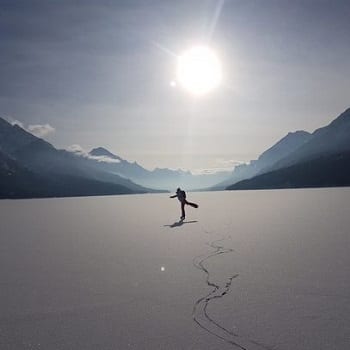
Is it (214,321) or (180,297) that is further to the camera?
(180,297)

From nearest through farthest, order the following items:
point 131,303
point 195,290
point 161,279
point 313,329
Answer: point 313,329
point 131,303
point 195,290
point 161,279

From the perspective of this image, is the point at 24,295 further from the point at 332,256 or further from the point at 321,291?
the point at 332,256

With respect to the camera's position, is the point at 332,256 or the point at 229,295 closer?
the point at 229,295

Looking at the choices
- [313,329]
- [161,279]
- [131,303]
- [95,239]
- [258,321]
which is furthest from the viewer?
[95,239]

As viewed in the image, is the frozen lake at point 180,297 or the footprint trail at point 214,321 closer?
the footprint trail at point 214,321

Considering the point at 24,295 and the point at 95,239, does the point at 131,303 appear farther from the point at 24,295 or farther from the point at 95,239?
the point at 95,239

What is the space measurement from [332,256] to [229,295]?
6.34 metres

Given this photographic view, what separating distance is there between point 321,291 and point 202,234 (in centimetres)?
1359

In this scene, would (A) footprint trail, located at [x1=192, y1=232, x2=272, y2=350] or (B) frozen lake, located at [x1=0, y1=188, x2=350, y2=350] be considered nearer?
(A) footprint trail, located at [x1=192, y1=232, x2=272, y2=350]

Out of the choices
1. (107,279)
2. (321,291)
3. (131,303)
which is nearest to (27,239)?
(107,279)

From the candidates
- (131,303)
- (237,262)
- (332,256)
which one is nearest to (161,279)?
(131,303)

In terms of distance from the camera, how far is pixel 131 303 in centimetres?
890

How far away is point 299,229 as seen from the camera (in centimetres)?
2303

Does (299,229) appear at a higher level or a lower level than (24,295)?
higher
